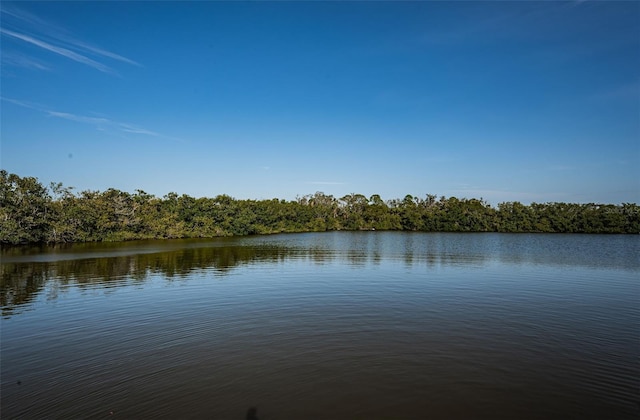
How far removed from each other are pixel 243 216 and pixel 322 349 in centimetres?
8457

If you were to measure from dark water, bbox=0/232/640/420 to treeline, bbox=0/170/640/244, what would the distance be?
40.3 metres

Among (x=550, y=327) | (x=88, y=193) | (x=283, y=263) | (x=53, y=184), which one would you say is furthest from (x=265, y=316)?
(x=88, y=193)

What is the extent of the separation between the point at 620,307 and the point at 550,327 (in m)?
5.80

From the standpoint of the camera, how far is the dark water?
26.0 feet

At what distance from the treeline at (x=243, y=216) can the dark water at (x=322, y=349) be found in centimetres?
4029

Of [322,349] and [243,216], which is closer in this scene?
[322,349]

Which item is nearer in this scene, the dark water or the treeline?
the dark water

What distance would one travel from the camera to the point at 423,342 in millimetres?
11547

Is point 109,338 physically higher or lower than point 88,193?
lower

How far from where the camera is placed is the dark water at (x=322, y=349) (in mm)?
7926

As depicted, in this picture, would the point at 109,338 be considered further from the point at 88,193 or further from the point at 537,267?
the point at 88,193

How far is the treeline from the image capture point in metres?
54.2

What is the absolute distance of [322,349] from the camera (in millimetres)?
11055

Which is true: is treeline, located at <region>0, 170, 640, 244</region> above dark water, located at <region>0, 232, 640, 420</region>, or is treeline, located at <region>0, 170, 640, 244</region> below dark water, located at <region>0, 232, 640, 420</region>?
above
